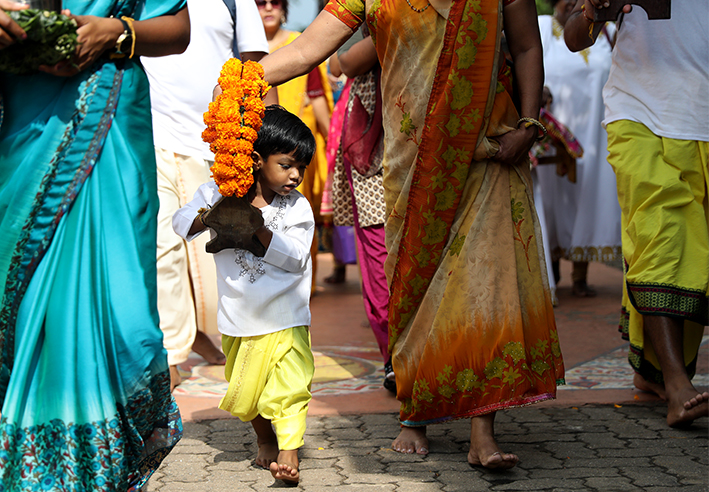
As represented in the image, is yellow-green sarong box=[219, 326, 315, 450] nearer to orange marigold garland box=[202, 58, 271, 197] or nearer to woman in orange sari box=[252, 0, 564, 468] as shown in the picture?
woman in orange sari box=[252, 0, 564, 468]

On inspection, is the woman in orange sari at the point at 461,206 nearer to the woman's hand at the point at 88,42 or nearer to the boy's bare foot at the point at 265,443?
the boy's bare foot at the point at 265,443

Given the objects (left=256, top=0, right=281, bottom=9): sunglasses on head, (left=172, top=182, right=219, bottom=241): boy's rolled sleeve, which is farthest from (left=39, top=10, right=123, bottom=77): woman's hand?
(left=256, top=0, right=281, bottom=9): sunglasses on head

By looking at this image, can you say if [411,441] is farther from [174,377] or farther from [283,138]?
[174,377]

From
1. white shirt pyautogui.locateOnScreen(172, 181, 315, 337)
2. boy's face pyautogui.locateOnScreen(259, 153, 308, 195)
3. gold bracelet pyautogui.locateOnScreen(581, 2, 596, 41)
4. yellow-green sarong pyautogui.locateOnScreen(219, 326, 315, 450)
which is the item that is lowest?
yellow-green sarong pyautogui.locateOnScreen(219, 326, 315, 450)

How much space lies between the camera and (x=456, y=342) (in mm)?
3402

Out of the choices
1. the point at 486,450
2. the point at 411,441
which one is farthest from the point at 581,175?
the point at 486,450

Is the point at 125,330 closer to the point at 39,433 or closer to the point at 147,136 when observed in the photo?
the point at 39,433

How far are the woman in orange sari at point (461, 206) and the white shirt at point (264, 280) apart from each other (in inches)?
18.4

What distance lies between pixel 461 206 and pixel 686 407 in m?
1.34

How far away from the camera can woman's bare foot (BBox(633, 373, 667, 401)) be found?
4.21m

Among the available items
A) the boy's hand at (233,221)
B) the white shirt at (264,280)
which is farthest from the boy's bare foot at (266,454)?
the boy's hand at (233,221)

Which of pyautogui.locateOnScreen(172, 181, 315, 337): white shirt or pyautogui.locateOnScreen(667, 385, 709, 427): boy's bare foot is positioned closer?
pyautogui.locateOnScreen(172, 181, 315, 337): white shirt

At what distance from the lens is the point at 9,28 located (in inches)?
90.8

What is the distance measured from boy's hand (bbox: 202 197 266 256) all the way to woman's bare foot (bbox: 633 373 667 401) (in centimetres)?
231
